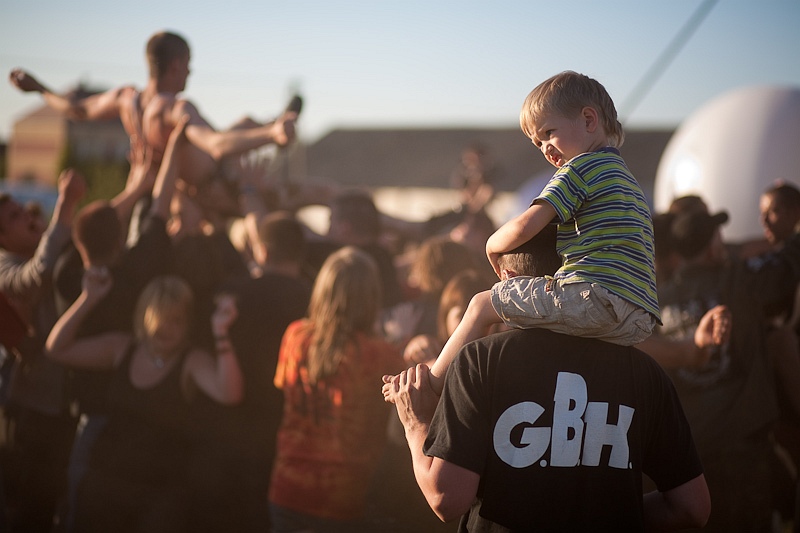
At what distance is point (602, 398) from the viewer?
2109 millimetres

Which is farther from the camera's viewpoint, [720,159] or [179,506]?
[720,159]

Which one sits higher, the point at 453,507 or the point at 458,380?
the point at 458,380

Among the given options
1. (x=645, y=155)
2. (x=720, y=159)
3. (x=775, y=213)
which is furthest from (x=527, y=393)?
(x=645, y=155)

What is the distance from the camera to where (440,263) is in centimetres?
461

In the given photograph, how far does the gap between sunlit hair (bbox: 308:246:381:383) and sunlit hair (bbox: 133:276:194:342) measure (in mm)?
803

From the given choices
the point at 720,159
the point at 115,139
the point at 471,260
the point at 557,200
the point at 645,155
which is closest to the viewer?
the point at 557,200

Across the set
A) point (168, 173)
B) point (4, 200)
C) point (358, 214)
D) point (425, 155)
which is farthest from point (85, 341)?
point (425, 155)

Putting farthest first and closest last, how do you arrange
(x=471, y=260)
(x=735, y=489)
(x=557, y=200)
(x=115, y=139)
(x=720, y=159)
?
1. (x=115, y=139)
2. (x=720, y=159)
3. (x=471, y=260)
4. (x=735, y=489)
5. (x=557, y=200)

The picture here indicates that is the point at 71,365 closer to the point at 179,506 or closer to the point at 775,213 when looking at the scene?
the point at 179,506

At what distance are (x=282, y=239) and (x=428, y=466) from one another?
259 cm

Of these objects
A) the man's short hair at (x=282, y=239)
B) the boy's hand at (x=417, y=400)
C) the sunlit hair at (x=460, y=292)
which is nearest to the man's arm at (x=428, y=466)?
the boy's hand at (x=417, y=400)

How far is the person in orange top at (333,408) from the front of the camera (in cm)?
374

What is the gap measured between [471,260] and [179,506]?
6.55ft

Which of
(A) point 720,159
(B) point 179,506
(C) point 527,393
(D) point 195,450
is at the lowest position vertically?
(B) point 179,506
